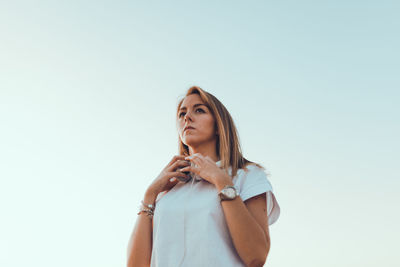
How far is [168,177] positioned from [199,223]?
0.59 meters

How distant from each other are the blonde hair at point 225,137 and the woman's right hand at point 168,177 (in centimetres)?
33

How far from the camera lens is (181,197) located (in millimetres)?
3344

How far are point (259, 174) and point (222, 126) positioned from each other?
558 millimetres

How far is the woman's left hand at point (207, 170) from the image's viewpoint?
10.3 ft

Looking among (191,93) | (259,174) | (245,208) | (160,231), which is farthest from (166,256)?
(191,93)

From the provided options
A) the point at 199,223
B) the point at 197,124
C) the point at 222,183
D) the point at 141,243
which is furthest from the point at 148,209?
the point at 197,124

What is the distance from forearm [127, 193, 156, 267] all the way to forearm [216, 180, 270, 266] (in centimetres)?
72

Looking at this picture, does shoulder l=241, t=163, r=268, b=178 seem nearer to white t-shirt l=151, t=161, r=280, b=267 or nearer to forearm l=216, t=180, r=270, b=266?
white t-shirt l=151, t=161, r=280, b=267

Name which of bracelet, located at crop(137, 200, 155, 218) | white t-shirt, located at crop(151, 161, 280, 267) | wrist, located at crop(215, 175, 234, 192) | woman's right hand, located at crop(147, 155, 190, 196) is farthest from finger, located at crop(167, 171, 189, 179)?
wrist, located at crop(215, 175, 234, 192)

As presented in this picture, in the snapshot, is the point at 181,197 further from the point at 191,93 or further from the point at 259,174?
the point at 191,93

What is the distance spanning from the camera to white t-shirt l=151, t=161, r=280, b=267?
2963mm

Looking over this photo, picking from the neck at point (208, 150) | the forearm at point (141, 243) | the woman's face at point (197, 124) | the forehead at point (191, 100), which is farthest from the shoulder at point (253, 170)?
the forearm at point (141, 243)

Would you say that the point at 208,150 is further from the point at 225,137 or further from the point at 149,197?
the point at 149,197

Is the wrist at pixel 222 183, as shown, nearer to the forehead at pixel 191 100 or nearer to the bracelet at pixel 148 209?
the bracelet at pixel 148 209
